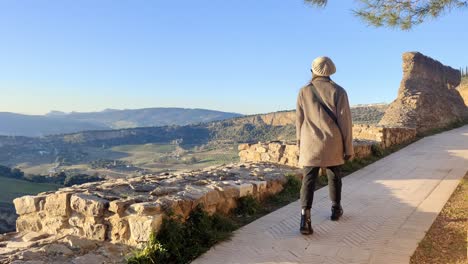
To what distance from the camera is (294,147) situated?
8391mm

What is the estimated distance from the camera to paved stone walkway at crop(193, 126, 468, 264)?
3.60 metres

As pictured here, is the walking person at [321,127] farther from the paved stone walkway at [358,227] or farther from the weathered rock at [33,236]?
the weathered rock at [33,236]

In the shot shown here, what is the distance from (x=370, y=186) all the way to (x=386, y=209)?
1.54 m

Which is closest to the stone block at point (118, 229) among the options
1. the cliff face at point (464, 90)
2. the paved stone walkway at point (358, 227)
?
the paved stone walkway at point (358, 227)

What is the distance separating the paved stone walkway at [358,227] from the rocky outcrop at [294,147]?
1347 mm

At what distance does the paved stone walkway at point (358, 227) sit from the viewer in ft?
11.8

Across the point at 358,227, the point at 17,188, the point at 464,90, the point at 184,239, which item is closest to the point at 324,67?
the point at 358,227

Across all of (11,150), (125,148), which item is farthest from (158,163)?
(11,150)

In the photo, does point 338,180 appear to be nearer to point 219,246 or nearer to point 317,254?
point 317,254

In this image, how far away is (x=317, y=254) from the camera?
3.61 metres

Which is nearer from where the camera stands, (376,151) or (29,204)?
(29,204)

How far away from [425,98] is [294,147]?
1080 cm

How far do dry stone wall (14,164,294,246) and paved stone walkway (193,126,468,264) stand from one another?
512 millimetres

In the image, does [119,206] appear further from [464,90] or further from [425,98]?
[464,90]
